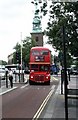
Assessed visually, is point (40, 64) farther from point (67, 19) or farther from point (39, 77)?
point (67, 19)

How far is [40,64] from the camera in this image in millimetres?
42000

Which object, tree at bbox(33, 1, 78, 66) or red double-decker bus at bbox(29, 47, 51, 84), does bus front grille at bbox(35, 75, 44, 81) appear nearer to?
red double-decker bus at bbox(29, 47, 51, 84)

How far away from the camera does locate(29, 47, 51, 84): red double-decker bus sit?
137ft

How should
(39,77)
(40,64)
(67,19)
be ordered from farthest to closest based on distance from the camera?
(39,77)
(40,64)
(67,19)

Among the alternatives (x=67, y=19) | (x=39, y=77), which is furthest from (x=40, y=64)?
(x=67, y=19)

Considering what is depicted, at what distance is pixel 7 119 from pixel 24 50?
7769 centimetres

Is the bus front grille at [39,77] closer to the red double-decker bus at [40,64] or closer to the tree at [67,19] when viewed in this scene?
the red double-decker bus at [40,64]

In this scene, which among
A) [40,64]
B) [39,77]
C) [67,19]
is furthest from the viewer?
[39,77]

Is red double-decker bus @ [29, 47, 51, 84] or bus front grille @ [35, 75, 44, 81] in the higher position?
red double-decker bus @ [29, 47, 51, 84]

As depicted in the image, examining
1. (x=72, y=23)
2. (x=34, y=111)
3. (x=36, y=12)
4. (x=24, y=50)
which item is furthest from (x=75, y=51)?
(x=24, y=50)

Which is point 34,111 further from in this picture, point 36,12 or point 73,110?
point 36,12

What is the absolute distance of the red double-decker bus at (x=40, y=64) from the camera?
41.6 m

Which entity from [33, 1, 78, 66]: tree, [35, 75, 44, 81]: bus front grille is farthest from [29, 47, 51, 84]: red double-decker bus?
[33, 1, 78, 66]: tree

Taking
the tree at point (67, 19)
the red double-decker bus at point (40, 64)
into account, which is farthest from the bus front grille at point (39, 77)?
the tree at point (67, 19)
